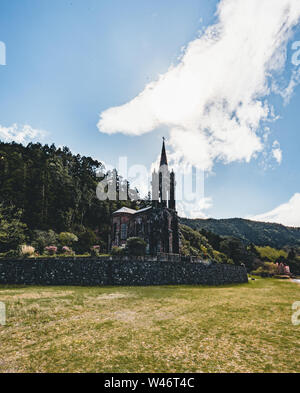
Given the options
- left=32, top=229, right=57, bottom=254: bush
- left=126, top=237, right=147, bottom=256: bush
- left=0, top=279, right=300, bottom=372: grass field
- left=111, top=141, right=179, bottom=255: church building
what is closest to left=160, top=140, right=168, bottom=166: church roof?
left=111, top=141, right=179, bottom=255: church building

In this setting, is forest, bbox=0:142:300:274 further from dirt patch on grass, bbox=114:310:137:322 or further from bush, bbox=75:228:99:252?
dirt patch on grass, bbox=114:310:137:322

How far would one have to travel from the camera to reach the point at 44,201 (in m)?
46.0

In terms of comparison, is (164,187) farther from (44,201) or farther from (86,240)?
(44,201)

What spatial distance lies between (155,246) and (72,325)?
91.7 ft

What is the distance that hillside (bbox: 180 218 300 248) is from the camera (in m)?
134

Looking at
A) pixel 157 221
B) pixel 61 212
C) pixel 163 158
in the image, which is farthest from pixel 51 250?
pixel 163 158

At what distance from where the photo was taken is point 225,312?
11.7 meters

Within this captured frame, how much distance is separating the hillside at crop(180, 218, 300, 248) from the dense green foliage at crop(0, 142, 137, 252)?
79880 mm

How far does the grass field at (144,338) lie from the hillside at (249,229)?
118534 millimetres

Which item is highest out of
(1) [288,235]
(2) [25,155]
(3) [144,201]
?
(2) [25,155]

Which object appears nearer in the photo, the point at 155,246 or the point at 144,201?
the point at 155,246

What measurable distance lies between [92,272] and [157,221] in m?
18.2
